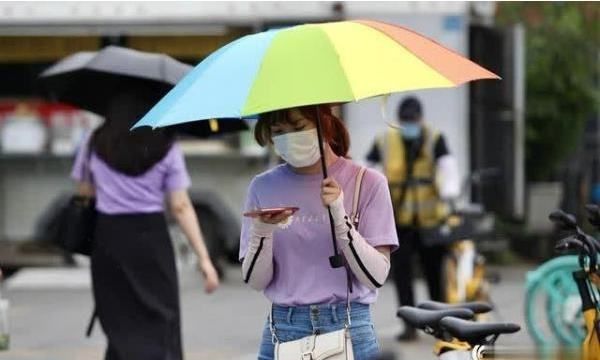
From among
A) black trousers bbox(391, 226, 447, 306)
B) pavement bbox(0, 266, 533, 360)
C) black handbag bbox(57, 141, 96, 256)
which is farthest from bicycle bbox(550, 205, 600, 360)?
black trousers bbox(391, 226, 447, 306)

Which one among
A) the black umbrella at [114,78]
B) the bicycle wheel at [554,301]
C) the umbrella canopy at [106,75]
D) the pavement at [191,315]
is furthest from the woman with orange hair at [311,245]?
the bicycle wheel at [554,301]

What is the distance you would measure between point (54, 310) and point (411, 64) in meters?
8.27

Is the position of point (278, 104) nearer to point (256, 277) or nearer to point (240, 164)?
point (256, 277)

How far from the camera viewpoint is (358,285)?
4324mm

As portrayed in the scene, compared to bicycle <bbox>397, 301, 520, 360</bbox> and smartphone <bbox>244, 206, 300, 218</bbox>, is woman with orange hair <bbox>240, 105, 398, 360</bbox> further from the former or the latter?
bicycle <bbox>397, 301, 520, 360</bbox>

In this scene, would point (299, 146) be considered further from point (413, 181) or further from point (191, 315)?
point (191, 315)

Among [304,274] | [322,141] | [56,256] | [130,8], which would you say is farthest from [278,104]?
[56,256]

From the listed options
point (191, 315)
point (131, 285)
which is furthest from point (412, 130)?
point (131, 285)

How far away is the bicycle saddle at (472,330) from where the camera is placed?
175 inches

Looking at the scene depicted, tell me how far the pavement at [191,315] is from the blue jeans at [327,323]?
155 inches

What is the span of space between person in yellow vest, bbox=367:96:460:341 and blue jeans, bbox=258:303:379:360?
210 inches

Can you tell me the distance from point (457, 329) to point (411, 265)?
539 centimetres

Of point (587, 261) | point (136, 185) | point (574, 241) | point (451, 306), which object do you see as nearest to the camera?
point (451, 306)

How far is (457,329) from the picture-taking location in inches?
175
